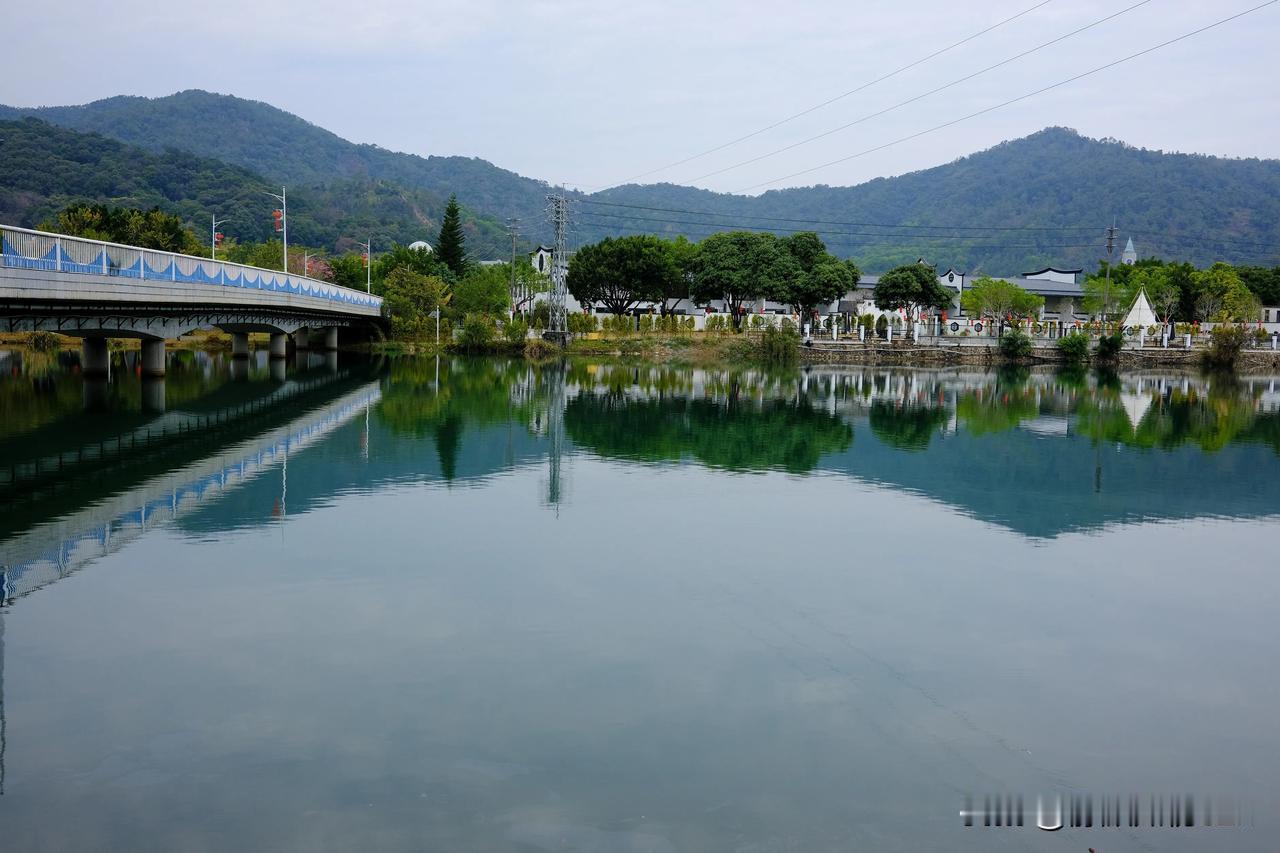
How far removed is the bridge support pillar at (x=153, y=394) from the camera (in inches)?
1215

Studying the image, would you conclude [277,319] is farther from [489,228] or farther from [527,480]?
[489,228]

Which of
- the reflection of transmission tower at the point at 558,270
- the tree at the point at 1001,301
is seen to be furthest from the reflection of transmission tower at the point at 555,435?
the tree at the point at 1001,301

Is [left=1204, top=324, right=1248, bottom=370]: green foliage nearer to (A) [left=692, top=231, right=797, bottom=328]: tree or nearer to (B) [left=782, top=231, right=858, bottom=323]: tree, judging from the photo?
(B) [left=782, top=231, right=858, bottom=323]: tree

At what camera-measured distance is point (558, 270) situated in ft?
208

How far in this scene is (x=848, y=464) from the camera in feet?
77.9

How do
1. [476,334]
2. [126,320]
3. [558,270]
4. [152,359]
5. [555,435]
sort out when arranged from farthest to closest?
[476,334]
[558,270]
[152,359]
[126,320]
[555,435]

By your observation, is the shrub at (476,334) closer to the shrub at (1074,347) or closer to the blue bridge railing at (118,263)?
the blue bridge railing at (118,263)

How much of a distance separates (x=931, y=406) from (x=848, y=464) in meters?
17.3

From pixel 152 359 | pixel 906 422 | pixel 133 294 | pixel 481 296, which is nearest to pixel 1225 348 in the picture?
pixel 906 422

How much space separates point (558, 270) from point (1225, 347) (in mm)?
48733

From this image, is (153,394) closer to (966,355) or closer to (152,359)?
(152,359)

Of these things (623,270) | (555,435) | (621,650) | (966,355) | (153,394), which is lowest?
(621,650)

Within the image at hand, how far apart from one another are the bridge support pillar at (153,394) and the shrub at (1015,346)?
57.7 meters

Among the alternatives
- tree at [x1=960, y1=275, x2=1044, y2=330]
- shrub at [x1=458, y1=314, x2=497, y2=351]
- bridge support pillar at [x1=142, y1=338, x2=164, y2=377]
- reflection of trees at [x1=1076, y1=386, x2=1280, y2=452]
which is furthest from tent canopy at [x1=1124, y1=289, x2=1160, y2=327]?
bridge support pillar at [x1=142, y1=338, x2=164, y2=377]
